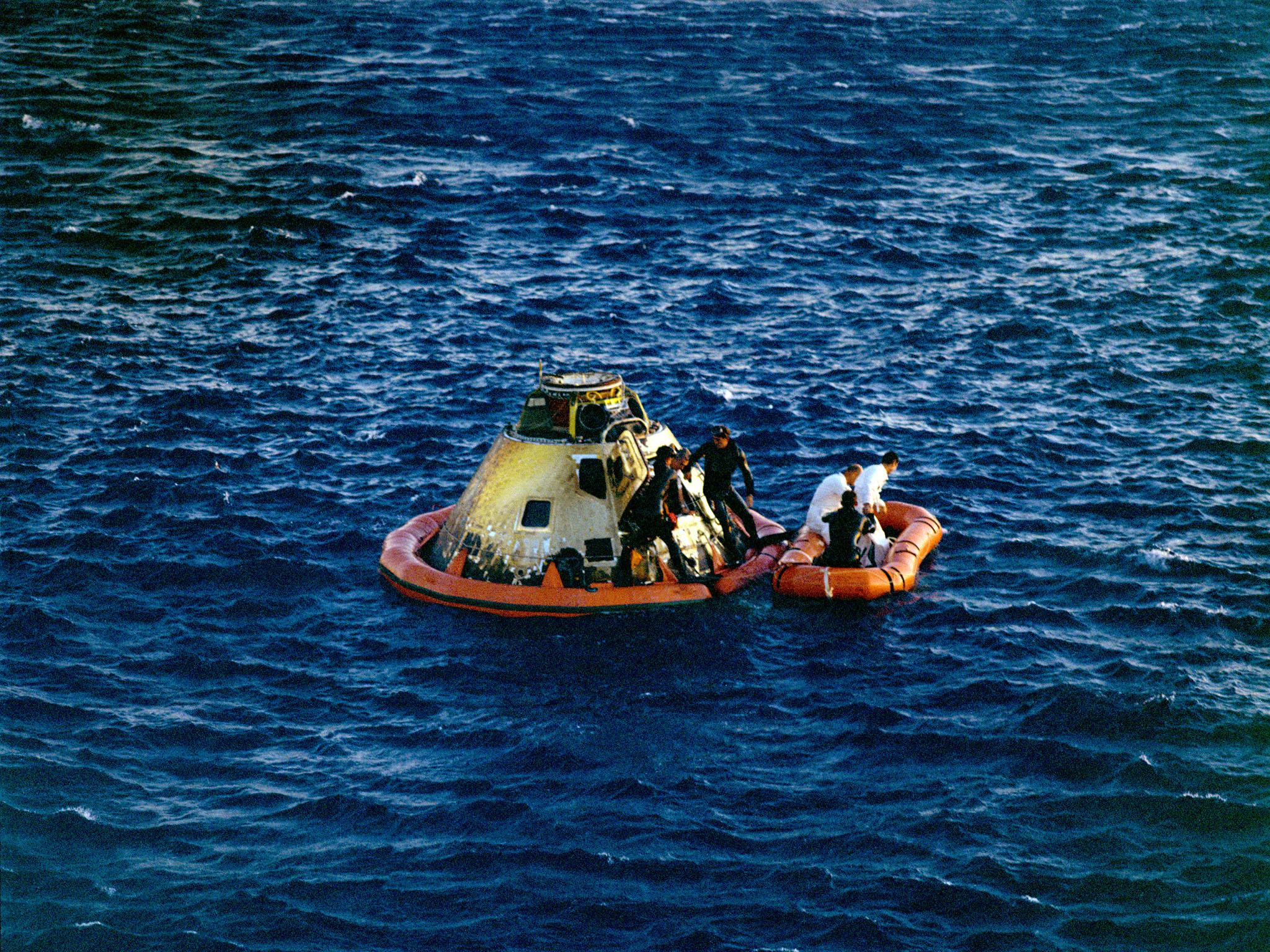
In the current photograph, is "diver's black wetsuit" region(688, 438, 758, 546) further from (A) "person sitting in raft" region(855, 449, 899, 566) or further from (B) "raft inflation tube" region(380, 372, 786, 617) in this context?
(A) "person sitting in raft" region(855, 449, 899, 566)

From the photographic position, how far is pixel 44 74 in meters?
58.8

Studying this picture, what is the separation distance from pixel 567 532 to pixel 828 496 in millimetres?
5139

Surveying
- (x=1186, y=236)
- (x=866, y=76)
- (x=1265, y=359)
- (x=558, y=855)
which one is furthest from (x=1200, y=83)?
(x=558, y=855)

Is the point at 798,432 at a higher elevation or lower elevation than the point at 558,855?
higher

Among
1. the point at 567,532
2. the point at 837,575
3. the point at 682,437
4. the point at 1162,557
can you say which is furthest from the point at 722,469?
the point at 1162,557

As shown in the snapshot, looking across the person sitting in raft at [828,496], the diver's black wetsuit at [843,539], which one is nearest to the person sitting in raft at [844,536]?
the diver's black wetsuit at [843,539]

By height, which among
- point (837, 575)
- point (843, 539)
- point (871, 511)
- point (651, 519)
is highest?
point (651, 519)

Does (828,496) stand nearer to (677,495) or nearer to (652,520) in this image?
(677,495)

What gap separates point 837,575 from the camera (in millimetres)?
24406

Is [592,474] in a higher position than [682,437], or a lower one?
higher

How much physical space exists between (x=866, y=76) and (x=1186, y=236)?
72.6ft

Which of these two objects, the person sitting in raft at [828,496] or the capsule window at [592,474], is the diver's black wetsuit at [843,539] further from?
the capsule window at [592,474]

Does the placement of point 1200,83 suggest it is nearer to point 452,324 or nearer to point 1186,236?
point 1186,236

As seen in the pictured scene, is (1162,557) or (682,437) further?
(682,437)
